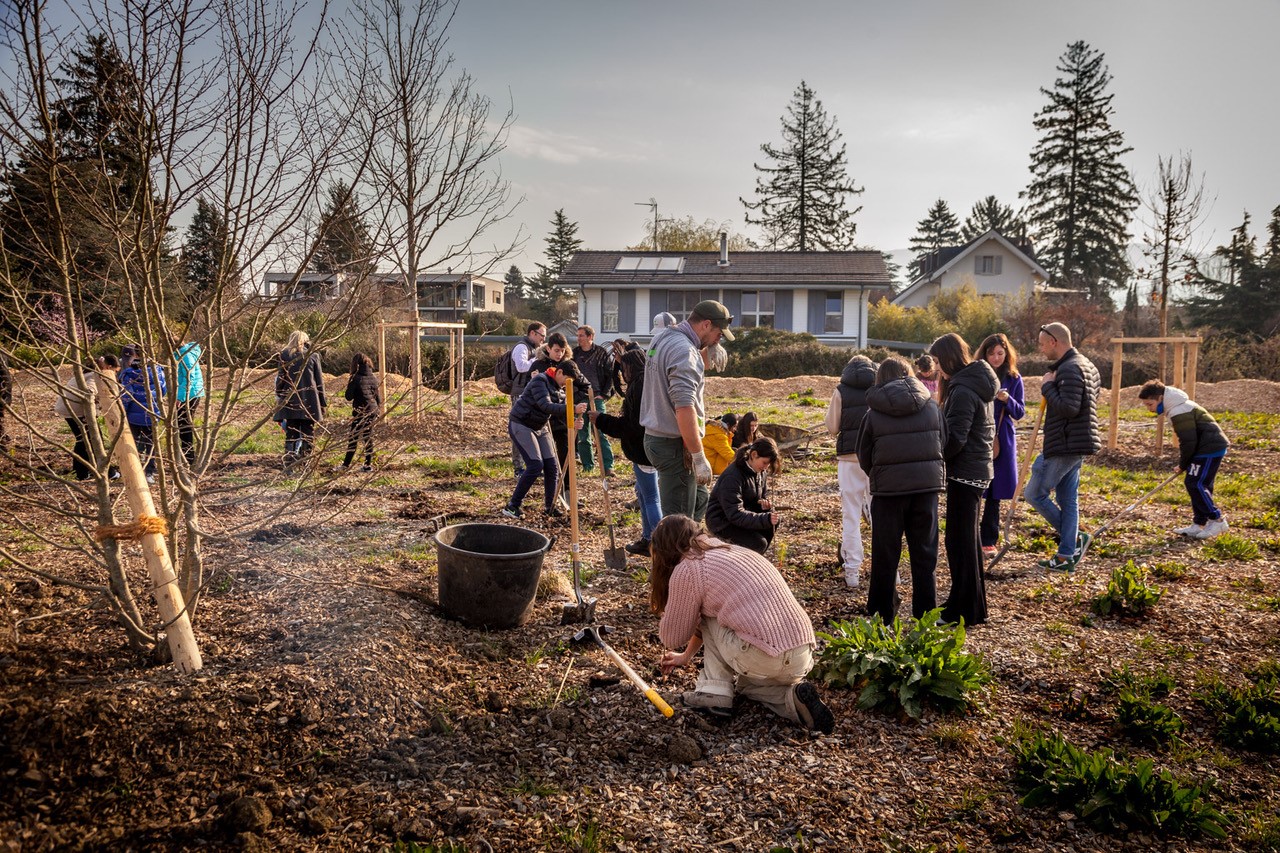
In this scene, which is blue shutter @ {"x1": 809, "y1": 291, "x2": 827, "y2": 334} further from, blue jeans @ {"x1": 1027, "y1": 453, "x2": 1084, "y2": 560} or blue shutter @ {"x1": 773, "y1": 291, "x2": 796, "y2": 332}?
blue jeans @ {"x1": 1027, "y1": 453, "x2": 1084, "y2": 560}

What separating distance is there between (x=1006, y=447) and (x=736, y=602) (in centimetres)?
398

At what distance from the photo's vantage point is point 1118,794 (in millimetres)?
3268

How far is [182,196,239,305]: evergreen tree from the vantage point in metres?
3.58

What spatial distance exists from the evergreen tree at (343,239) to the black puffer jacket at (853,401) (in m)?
3.68

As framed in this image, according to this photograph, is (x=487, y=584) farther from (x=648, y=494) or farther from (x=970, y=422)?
(x=970, y=422)

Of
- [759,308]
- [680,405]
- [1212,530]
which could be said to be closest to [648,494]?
[680,405]

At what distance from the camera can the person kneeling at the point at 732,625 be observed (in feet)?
13.0

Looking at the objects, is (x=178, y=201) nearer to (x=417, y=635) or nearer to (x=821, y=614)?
(x=417, y=635)

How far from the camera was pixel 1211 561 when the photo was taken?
7211 mm

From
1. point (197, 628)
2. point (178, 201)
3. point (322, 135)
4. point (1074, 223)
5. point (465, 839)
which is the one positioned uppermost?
point (1074, 223)

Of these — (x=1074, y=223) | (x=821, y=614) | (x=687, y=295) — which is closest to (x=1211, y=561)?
(x=821, y=614)

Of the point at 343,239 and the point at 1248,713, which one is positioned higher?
the point at 343,239

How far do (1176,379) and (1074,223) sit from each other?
37276 millimetres

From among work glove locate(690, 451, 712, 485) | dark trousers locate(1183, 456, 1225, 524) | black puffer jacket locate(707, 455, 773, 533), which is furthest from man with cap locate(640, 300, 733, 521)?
dark trousers locate(1183, 456, 1225, 524)
